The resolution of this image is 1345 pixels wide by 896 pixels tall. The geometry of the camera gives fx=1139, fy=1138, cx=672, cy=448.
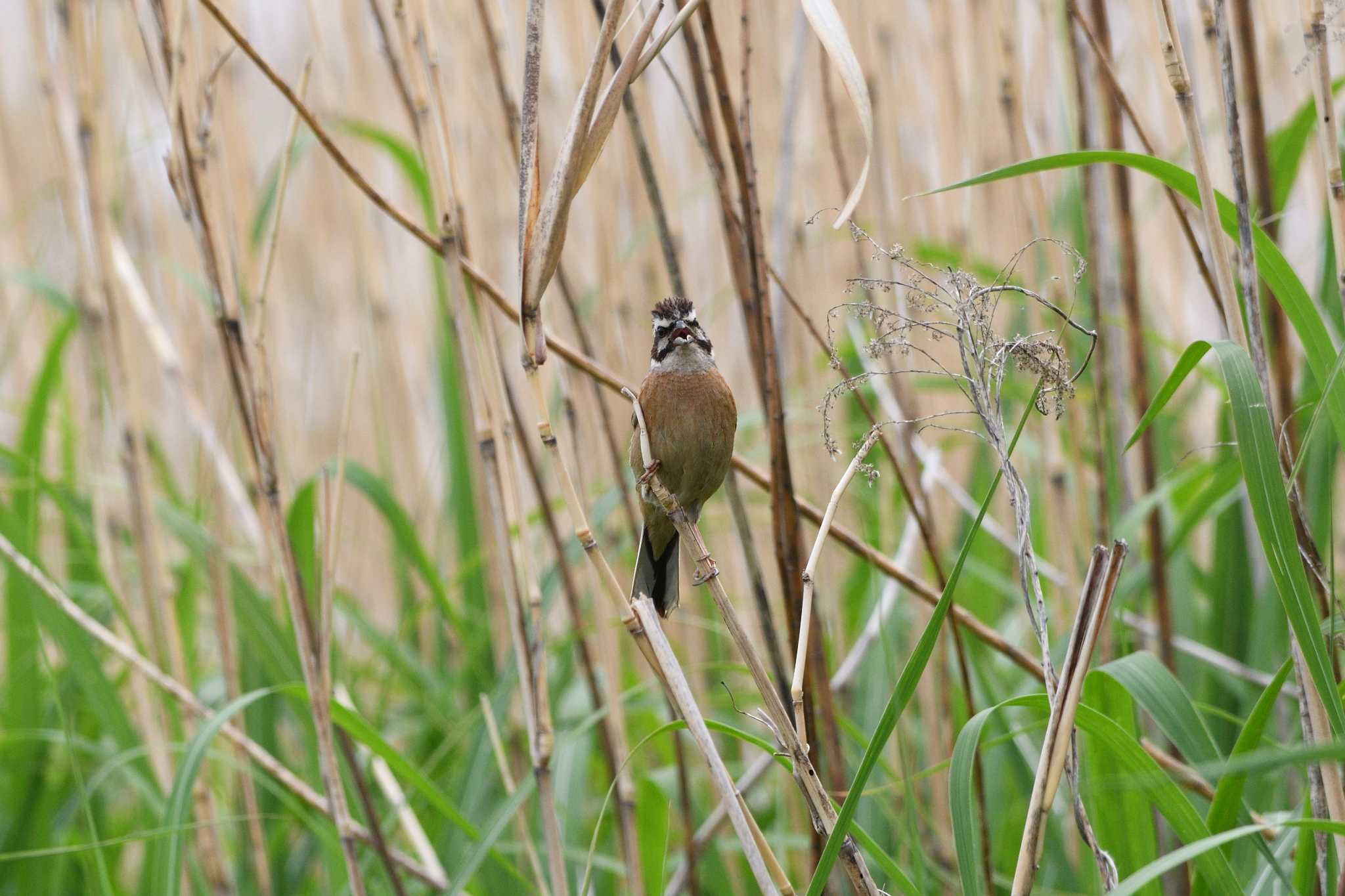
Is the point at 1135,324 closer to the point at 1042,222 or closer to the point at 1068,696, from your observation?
the point at 1042,222

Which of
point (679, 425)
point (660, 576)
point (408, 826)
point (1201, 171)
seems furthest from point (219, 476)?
point (1201, 171)

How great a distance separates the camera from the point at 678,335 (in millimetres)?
1820

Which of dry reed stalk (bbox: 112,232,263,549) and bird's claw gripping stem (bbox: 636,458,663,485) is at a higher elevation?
dry reed stalk (bbox: 112,232,263,549)

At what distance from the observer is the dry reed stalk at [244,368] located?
1.54 m

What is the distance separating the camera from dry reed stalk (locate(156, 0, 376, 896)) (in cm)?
154

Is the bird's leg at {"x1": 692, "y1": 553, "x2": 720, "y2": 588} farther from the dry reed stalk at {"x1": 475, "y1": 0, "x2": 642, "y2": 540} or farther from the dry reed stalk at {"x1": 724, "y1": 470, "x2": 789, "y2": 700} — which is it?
the dry reed stalk at {"x1": 475, "y1": 0, "x2": 642, "y2": 540}

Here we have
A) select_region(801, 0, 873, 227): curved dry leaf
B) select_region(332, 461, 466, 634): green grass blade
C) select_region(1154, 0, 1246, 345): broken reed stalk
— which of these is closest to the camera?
select_region(801, 0, 873, 227): curved dry leaf

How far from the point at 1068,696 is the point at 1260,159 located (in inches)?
40.6

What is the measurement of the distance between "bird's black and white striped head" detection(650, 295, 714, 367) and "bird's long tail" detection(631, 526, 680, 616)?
0.30 m

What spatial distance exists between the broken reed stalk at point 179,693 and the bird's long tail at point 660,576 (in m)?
0.56

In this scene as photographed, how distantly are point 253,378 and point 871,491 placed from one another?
1.53 metres

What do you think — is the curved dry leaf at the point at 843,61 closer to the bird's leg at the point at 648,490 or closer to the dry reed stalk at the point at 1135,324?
the bird's leg at the point at 648,490

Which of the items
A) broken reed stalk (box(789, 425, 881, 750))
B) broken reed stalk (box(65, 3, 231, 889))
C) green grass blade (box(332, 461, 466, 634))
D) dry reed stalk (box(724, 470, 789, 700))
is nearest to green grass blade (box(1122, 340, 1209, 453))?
broken reed stalk (box(789, 425, 881, 750))

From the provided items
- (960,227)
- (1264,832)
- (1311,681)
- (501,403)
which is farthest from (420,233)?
(960,227)
